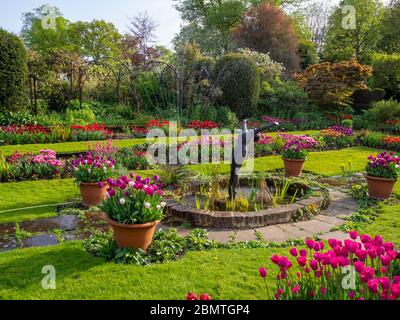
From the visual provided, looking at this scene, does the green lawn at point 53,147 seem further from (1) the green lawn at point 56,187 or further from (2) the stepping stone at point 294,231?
(2) the stepping stone at point 294,231

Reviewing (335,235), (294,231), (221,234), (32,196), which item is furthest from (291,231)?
(32,196)

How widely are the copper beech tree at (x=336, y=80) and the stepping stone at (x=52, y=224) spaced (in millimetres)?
13323

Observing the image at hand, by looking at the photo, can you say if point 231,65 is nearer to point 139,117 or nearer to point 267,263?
point 139,117

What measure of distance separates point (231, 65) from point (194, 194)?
390 inches

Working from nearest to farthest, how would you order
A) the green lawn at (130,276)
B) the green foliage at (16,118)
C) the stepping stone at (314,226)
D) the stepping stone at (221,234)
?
the green lawn at (130,276) → the stepping stone at (221,234) → the stepping stone at (314,226) → the green foliage at (16,118)

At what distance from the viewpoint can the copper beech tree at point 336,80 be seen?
49.0 ft

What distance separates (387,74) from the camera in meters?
19.3

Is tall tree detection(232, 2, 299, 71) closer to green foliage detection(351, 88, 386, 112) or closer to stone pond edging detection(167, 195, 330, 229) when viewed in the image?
green foliage detection(351, 88, 386, 112)

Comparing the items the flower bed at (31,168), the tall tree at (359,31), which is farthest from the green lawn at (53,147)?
the tall tree at (359,31)

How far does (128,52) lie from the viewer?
90.2 feet

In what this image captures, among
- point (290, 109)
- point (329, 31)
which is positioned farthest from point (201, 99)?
point (329, 31)

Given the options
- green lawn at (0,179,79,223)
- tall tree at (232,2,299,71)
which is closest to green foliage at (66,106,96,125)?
green lawn at (0,179,79,223)

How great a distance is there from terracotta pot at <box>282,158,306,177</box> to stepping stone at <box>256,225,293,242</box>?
2.62 metres

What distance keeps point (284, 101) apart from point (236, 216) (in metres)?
12.5
